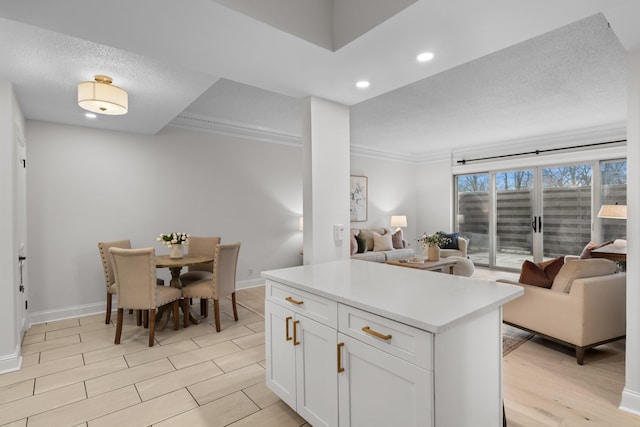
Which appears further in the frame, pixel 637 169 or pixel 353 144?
pixel 353 144

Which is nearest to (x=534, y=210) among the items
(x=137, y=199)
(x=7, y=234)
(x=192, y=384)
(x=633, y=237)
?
(x=633, y=237)

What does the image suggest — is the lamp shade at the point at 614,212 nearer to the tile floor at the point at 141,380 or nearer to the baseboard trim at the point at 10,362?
the tile floor at the point at 141,380

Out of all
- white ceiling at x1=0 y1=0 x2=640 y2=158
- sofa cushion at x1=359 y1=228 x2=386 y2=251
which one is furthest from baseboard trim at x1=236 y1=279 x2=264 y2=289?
white ceiling at x1=0 y1=0 x2=640 y2=158

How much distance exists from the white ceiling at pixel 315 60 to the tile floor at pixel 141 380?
221 cm

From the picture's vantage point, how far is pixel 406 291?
159 centimetres

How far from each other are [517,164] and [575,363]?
4.68 metres

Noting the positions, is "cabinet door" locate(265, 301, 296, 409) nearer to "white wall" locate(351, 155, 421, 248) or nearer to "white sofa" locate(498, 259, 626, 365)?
"white sofa" locate(498, 259, 626, 365)

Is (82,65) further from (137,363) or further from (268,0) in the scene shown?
(137,363)

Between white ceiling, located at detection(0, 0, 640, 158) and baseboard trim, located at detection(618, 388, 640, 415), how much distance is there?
7.03ft

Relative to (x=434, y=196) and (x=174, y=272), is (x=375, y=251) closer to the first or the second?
(x=434, y=196)

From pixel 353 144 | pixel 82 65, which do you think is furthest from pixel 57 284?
pixel 353 144

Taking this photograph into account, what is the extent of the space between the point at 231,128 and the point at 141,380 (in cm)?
360

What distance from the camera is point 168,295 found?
327 centimetres

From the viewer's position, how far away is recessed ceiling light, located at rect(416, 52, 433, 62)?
1.87 meters
